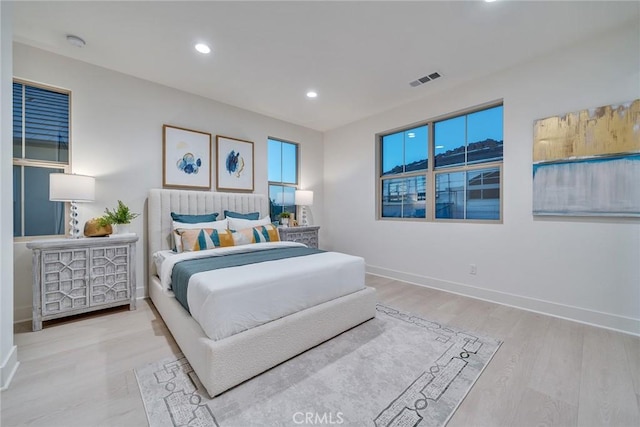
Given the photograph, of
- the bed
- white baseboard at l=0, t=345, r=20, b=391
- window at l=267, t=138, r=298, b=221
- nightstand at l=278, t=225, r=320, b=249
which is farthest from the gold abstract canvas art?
white baseboard at l=0, t=345, r=20, b=391

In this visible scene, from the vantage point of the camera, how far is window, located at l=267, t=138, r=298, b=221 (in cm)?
464

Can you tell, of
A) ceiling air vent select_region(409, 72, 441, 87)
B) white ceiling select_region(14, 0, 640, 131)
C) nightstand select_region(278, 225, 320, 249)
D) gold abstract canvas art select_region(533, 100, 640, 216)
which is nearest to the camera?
white ceiling select_region(14, 0, 640, 131)

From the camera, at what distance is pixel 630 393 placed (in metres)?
1.57

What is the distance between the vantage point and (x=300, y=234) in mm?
4395

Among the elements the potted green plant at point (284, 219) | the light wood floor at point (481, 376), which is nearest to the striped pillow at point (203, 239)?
the light wood floor at point (481, 376)

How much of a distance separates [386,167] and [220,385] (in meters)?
3.90

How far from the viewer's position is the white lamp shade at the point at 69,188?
244 cm

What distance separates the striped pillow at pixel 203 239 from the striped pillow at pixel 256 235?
11cm

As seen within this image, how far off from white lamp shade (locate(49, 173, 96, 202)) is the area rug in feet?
6.06

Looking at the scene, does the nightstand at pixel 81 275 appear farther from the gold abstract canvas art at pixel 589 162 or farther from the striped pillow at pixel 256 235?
the gold abstract canvas art at pixel 589 162

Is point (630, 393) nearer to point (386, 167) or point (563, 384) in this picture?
point (563, 384)

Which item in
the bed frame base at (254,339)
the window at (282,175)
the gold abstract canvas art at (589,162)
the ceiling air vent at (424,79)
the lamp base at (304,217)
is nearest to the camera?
the bed frame base at (254,339)

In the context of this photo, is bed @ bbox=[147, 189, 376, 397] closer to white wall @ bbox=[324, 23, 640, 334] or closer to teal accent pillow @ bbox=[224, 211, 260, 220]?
teal accent pillow @ bbox=[224, 211, 260, 220]

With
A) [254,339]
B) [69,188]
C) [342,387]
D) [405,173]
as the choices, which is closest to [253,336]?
[254,339]
